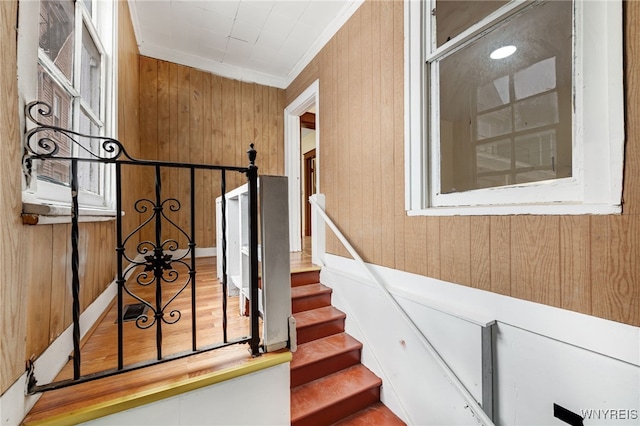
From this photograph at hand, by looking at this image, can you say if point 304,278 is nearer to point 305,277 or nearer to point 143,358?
point 305,277

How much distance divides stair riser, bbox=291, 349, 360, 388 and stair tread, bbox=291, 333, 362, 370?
0.03 meters

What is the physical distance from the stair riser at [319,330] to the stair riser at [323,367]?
214 millimetres

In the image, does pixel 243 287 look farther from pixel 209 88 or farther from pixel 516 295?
pixel 209 88

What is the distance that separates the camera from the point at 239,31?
8.80 feet

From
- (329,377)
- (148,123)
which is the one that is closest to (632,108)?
(329,377)

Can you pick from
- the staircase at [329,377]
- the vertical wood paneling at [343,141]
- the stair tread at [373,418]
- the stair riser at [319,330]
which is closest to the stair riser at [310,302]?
the staircase at [329,377]

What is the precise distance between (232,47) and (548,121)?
123 inches

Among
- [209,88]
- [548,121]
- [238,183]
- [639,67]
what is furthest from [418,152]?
[209,88]

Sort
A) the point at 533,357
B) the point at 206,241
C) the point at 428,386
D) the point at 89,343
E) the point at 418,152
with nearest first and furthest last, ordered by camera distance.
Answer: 1. the point at 533,357
2. the point at 89,343
3. the point at 428,386
4. the point at 418,152
5. the point at 206,241

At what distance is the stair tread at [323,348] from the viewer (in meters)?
1.72

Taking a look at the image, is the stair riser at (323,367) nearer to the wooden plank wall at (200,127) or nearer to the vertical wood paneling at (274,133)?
the wooden plank wall at (200,127)

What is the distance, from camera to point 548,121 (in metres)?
1.07

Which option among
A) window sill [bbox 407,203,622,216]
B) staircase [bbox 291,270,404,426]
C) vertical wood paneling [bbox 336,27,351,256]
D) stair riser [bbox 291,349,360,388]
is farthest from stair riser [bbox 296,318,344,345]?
window sill [bbox 407,203,622,216]

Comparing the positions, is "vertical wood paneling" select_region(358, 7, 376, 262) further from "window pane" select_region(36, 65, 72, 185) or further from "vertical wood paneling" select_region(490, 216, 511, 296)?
"window pane" select_region(36, 65, 72, 185)
